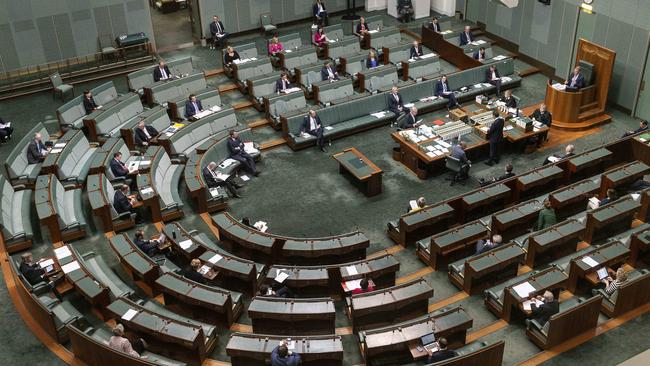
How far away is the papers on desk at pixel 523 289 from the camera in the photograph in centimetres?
1297

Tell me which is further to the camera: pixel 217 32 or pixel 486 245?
pixel 217 32

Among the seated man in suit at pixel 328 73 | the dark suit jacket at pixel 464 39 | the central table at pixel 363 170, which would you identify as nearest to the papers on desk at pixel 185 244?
the central table at pixel 363 170

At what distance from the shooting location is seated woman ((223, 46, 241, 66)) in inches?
943

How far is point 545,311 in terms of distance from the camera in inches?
493

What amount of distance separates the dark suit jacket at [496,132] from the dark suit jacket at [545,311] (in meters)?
7.06

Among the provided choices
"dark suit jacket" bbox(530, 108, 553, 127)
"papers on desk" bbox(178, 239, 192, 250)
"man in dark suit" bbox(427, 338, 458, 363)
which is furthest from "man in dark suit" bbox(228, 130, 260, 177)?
"man in dark suit" bbox(427, 338, 458, 363)

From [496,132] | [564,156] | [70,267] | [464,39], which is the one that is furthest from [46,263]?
[464,39]

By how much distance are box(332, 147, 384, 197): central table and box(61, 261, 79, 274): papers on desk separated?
7112 millimetres

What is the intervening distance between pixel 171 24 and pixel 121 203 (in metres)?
14.5

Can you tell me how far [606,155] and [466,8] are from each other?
1234 centimetres

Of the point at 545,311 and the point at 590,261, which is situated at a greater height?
the point at 590,261

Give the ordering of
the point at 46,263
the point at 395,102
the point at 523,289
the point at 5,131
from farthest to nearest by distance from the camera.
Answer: the point at 395,102 → the point at 5,131 → the point at 46,263 → the point at 523,289

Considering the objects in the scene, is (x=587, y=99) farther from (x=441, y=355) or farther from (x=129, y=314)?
(x=129, y=314)

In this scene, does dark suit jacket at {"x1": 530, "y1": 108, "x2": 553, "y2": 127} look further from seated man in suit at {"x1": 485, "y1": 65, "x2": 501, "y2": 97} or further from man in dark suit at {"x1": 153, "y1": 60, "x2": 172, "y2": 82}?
man in dark suit at {"x1": 153, "y1": 60, "x2": 172, "y2": 82}
